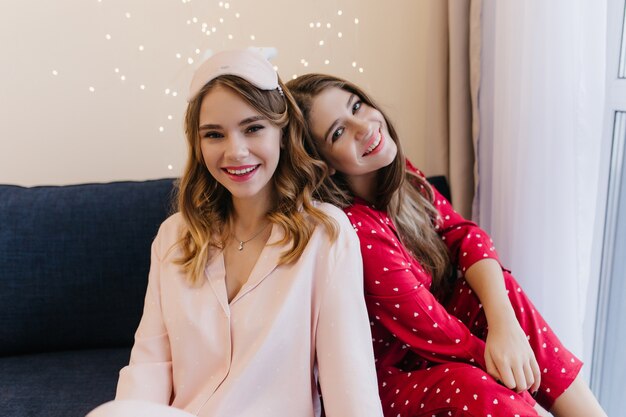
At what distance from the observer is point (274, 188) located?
1.35m

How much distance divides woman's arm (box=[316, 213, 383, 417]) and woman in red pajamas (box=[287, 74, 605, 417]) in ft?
0.25

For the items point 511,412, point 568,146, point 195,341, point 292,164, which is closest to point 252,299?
point 195,341

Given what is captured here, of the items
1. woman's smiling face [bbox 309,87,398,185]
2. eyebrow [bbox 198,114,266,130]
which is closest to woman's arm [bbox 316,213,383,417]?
woman's smiling face [bbox 309,87,398,185]

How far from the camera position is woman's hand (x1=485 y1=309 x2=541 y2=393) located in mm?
1172

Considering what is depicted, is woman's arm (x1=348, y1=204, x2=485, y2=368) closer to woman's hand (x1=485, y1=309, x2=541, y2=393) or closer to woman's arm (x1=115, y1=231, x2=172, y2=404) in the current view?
woman's hand (x1=485, y1=309, x2=541, y2=393)

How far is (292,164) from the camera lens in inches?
51.1

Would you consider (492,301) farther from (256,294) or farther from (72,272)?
(72,272)

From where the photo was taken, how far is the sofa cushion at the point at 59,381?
1.47 m

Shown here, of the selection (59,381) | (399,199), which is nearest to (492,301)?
(399,199)

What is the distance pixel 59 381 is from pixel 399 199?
1.01m

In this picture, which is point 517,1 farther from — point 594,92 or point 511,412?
point 511,412

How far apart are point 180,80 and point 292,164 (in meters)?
0.80

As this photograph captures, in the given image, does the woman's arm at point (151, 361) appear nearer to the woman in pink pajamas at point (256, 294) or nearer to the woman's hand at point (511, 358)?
the woman in pink pajamas at point (256, 294)

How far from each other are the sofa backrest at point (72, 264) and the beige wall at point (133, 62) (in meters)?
0.27
